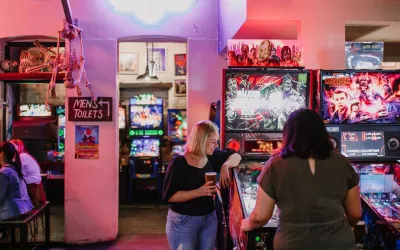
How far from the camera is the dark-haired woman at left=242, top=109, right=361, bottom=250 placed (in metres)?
2.36

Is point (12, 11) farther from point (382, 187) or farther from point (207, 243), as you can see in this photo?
point (382, 187)

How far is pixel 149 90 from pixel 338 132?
6531 mm

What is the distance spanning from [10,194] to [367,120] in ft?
13.1

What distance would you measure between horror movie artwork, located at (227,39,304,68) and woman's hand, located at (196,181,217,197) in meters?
1.50

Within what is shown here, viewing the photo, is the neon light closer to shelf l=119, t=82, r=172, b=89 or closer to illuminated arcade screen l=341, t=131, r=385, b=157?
illuminated arcade screen l=341, t=131, r=385, b=157

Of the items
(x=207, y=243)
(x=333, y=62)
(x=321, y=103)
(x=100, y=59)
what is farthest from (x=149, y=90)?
(x=207, y=243)

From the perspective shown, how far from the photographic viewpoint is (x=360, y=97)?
14.0 ft

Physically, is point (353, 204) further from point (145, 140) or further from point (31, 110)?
point (31, 110)

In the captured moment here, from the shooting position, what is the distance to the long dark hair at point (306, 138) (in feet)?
7.88

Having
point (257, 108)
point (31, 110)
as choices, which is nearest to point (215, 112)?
point (257, 108)

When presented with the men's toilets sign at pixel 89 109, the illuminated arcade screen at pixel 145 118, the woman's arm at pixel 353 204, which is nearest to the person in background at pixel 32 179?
the men's toilets sign at pixel 89 109

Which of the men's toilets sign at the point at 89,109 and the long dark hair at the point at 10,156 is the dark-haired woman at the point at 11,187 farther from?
the men's toilets sign at the point at 89,109

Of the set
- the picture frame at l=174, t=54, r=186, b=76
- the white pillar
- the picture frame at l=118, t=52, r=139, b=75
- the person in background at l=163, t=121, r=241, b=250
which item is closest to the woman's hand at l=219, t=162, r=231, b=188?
the person in background at l=163, t=121, r=241, b=250

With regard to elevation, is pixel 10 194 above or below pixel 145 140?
below
